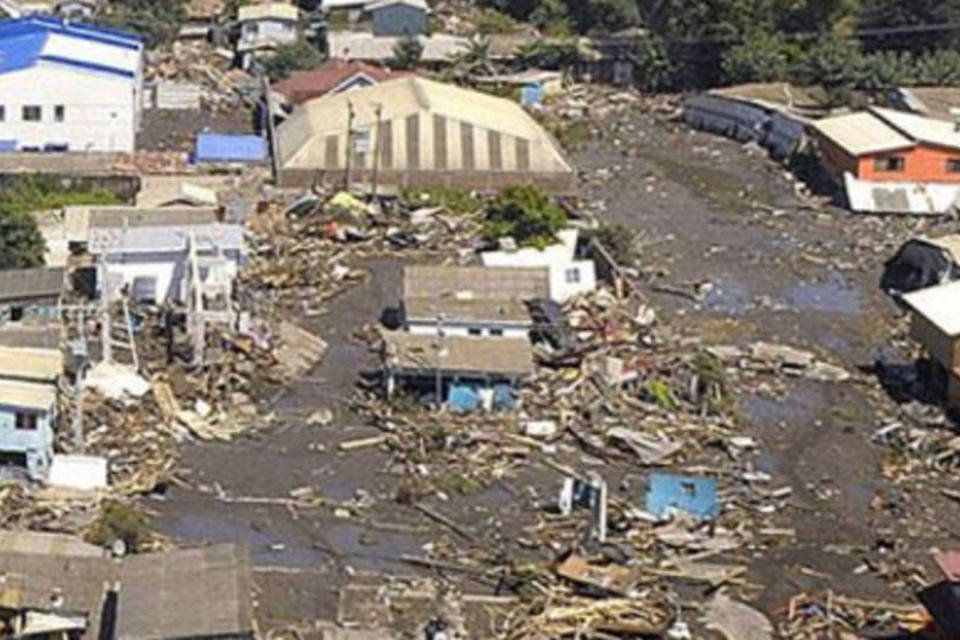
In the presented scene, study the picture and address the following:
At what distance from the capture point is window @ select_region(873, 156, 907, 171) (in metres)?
24.4

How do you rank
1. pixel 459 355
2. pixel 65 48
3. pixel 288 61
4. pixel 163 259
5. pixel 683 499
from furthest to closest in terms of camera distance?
pixel 288 61, pixel 65 48, pixel 163 259, pixel 459 355, pixel 683 499

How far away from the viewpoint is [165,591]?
11.3 metres

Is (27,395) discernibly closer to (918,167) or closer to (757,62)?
(918,167)

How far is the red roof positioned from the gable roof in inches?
87.8

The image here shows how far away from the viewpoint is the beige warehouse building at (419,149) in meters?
23.2

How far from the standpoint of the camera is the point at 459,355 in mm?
16250

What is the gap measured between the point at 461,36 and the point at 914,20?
7.77 metres

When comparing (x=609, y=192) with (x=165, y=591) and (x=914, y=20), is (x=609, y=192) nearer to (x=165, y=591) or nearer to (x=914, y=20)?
(x=914, y=20)

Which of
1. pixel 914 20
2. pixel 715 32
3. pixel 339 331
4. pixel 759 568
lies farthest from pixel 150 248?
pixel 914 20

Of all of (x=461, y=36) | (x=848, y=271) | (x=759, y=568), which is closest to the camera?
(x=759, y=568)

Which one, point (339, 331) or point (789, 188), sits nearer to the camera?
point (339, 331)

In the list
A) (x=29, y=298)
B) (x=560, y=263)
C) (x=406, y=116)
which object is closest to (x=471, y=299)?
(x=560, y=263)

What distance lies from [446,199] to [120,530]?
10.2 metres

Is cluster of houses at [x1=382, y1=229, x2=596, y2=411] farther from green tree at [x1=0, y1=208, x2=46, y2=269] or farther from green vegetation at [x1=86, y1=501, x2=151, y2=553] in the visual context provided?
green tree at [x1=0, y1=208, x2=46, y2=269]
